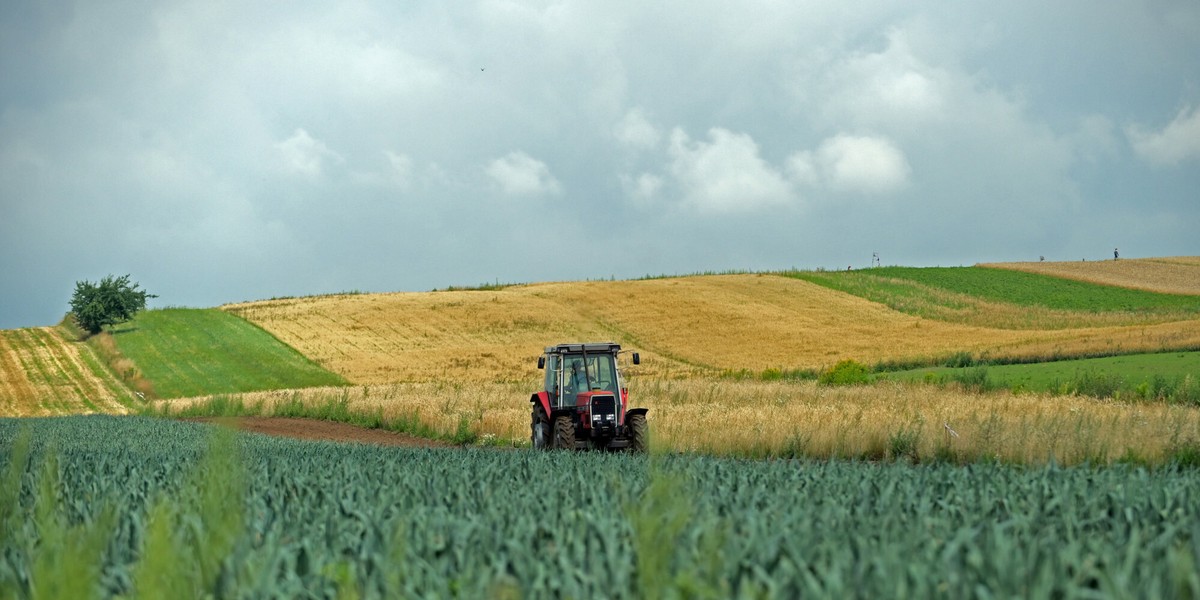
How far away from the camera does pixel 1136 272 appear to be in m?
88.9

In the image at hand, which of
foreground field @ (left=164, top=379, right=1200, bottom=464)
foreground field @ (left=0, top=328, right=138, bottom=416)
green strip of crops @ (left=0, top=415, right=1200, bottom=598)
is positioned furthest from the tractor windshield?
foreground field @ (left=0, top=328, right=138, bottom=416)

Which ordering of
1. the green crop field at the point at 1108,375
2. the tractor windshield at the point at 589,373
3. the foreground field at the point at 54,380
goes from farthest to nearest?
the foreground field at the point at 54,380
the green crop field at the point at 1108,375
the tractor windshield at the point at 589,373

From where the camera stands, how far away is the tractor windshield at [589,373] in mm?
21234

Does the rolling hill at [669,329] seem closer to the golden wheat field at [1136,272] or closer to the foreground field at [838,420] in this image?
the golden wheat field at [1136,272]

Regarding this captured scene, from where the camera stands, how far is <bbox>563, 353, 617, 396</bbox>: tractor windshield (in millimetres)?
21234

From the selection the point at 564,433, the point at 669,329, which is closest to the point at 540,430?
the point at 564,433

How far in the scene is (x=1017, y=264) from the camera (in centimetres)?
9712

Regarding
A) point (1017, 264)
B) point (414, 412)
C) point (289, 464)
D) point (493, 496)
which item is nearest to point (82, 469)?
point (289, 464)

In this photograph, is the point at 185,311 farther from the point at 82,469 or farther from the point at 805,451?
the point at 82,469

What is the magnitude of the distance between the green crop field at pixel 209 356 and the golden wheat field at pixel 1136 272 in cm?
6475

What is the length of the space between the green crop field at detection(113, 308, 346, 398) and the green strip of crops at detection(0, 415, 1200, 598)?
46.1 meters

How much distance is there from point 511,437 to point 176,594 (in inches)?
947

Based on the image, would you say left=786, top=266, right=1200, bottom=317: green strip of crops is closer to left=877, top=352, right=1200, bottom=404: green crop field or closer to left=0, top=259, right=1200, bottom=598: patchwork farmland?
left=0, top=259, right=1200, bottom=598: patchwork farmland

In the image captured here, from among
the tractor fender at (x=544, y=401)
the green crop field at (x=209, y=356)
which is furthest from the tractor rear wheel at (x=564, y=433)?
the green crop field at (x=209, y=356)
